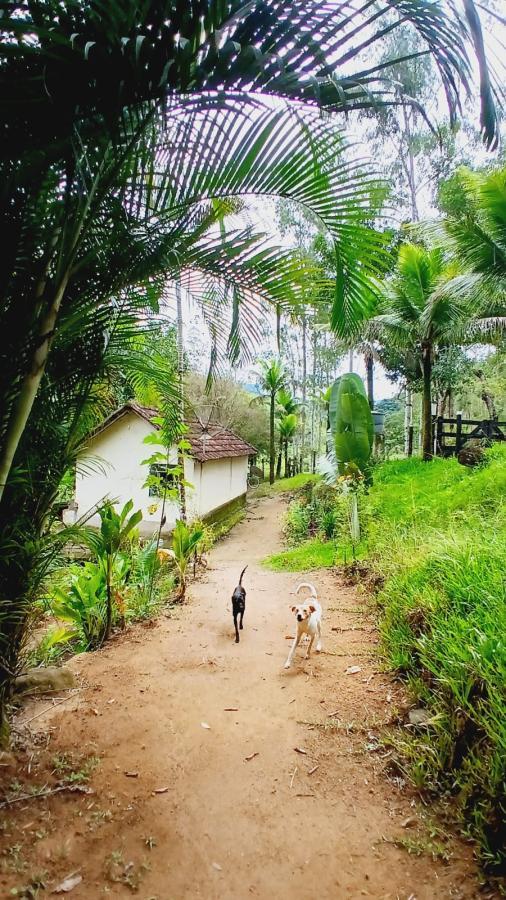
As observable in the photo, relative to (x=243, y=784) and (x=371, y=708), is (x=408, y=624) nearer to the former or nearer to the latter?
(x=371, y=708)

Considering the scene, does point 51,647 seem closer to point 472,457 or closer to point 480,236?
point 472,457

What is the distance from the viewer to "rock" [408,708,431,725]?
99.0 inches

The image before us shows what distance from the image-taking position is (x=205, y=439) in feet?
38.2

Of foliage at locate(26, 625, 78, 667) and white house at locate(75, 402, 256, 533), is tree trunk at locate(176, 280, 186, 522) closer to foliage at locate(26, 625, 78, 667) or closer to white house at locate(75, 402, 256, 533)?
foliage at locate(26, 625, 78, 667)

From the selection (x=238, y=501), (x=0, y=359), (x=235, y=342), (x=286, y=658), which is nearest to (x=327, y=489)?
(x=238, y=501)

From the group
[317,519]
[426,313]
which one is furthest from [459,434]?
[317,519]

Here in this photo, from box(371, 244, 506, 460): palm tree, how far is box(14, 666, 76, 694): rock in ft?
30.5

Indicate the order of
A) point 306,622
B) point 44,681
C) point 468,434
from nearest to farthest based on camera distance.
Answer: point 44,681
point 306,622
point 468,434

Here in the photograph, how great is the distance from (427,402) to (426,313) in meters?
2.46

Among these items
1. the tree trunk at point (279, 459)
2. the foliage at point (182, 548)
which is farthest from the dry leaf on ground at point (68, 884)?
the tree trunk at point (279, 459)

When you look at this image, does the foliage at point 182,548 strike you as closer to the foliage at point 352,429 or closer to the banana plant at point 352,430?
the banana plant at point 352,430

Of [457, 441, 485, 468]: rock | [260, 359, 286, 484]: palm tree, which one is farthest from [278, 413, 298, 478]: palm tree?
[457, 441, 485, 468]: rock

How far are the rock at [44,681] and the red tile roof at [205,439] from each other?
252 inches

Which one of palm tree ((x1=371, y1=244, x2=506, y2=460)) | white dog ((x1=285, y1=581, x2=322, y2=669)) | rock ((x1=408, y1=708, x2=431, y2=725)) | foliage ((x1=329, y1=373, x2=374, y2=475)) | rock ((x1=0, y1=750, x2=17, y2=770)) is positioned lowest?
rock ((x1=0, y1=750, x2=17, y2=770))
